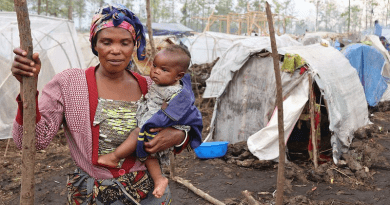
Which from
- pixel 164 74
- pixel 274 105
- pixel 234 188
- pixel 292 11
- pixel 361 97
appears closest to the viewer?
pixel 164 74

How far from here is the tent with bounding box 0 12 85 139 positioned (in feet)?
19.9

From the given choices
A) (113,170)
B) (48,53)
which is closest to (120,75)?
(113,170)

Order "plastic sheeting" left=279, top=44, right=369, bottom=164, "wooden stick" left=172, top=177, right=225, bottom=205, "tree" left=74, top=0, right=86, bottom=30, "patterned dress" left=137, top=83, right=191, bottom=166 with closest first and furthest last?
"patterned dress" left=137, top=83, right=191, bottom=166 → "wooden stick" left=172, top=177, right=225, bottom=205 → "plastic sheeting" left=279, top=44, right=369, bottom=164 → "tree" left=74, top=0, right=86, bottom=30

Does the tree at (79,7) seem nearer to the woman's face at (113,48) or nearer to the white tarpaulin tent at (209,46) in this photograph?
the white tarpaulin tent at (209,46)

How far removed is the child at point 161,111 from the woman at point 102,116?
37 millimetres

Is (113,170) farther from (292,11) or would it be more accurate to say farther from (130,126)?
(292,11)

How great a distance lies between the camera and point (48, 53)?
21.7ft

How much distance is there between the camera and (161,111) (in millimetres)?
1563

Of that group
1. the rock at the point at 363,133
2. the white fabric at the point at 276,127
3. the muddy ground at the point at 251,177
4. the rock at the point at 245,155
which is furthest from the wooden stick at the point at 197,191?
the rock at the point at 363,133

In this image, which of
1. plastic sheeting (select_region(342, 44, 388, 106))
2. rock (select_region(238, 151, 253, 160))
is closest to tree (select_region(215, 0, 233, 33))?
plastic sheeting (select_region(342, 44, 388, 106))

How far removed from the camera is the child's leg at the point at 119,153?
145 cm

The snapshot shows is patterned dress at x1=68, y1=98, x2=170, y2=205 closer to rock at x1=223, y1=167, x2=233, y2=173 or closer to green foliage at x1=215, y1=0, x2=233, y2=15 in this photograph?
rock at x1=223, y1=167, x2=233, y2=173

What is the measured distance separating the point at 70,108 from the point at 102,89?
0.16 m

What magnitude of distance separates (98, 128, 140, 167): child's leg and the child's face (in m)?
0.38
